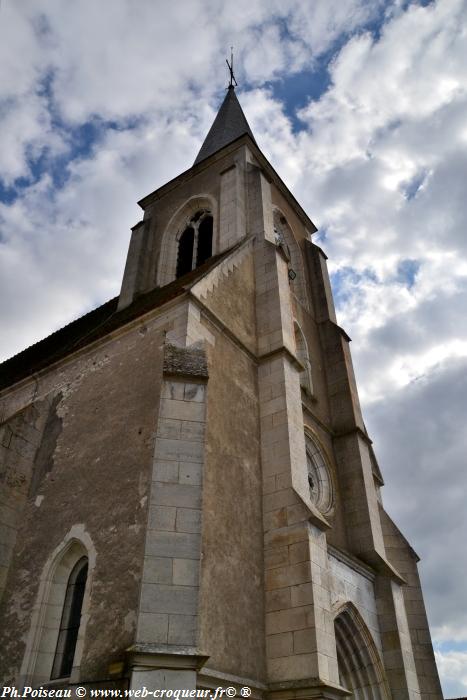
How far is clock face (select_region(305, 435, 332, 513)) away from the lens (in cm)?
1209

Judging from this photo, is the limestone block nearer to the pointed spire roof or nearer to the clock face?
the clock face

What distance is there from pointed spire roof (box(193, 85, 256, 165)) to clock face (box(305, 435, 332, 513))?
1181 centimetres

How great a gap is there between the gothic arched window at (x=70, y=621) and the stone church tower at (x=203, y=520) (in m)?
0.03

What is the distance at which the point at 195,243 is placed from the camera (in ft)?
56.2

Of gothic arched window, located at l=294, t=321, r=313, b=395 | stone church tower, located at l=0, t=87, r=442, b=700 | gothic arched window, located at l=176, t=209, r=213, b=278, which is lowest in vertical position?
stone church tower, located at l=0, t=87, r=442, b=700

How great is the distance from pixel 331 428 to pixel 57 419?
6913 millimetres

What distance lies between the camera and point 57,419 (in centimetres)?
1036

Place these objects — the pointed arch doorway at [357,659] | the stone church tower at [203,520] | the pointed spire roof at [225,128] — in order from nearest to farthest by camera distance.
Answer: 1. the stone church tower at [203,520]
2. the pointed arch doorway at [357,659]
3. the pointed spire roof at [225,128]

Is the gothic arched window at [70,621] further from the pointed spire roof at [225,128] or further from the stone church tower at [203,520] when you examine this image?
the pointed spire roof at [225,128]

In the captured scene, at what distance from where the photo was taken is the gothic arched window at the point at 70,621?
7.47 metres

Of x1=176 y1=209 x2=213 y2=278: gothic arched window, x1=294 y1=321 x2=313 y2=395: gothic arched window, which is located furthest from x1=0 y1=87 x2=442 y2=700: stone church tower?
x1=176 y1=209 x2=213 y2=278: gothic arched window

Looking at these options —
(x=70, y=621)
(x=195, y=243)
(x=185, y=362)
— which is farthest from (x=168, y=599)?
(x=195, y=243)

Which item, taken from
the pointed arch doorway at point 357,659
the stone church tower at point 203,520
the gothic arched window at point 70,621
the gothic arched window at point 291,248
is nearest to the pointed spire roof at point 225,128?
the gothic arched window at point 291,248

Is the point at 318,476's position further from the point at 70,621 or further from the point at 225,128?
the point at 225,128
